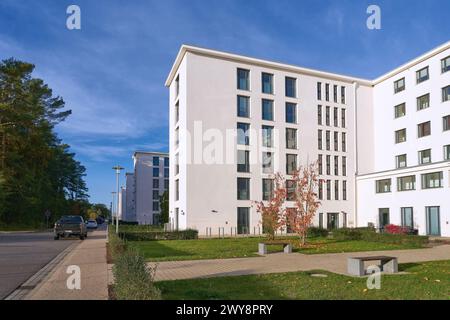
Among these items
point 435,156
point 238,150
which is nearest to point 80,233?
point 238,150

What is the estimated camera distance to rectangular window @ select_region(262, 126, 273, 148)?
139 feet

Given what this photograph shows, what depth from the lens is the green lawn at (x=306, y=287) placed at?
28.0ft

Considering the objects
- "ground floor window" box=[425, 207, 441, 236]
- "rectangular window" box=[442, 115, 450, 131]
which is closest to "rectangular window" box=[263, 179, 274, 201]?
"ground floor window" box=[425, 207, 441, 236]

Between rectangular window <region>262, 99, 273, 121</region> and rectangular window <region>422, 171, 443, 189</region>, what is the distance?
1540 centimetres

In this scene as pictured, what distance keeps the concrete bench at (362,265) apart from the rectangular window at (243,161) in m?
28.5

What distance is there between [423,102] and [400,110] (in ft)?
11.6

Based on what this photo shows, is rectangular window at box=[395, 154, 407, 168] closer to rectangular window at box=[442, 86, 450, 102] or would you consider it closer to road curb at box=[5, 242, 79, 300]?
rectangular window at box=[442, 86, 450, 102]

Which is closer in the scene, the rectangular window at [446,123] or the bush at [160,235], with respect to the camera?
the bush at [160,235]

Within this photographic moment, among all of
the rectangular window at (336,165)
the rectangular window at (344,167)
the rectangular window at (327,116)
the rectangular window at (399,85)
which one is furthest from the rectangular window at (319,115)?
the rectangular window at (399,85)

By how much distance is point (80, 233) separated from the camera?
31.0 m

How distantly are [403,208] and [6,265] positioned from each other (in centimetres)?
3354

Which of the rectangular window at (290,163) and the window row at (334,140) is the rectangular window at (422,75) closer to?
the window row at (334,140)
